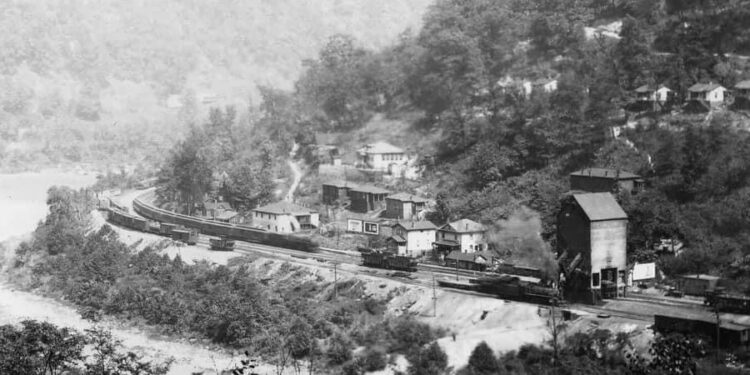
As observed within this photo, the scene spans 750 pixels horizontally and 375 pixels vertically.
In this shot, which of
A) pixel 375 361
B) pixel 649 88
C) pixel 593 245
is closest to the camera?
pixel 375 361

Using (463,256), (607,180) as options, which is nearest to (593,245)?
(463,256)

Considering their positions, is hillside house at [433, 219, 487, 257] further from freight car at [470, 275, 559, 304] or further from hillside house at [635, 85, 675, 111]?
hillside house at [635, 85, 675, 111]

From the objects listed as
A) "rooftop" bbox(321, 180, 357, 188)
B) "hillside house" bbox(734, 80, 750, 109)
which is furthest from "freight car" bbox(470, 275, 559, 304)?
"hillside house" bbox(734, 80, 750, 109)

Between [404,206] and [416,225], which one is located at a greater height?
[404,206]

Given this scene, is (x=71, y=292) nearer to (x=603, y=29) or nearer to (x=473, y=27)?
(x=473, y=27)

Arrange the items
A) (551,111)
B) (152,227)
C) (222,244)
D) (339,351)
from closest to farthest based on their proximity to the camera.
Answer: (339,351) < (222,244) < (551,111) < (152,227)

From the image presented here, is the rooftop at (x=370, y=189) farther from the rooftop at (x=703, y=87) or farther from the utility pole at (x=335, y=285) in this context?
the rooftop at (x=703, y=87)

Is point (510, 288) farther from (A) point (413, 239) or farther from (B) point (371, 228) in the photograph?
(B) point (371, 228)
